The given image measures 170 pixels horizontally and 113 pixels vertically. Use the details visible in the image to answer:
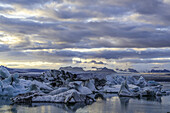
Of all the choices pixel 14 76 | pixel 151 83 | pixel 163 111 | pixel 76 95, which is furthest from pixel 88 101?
pixel 151 83

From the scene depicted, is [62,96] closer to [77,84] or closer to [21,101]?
[21,101]

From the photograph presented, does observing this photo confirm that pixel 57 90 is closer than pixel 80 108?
No

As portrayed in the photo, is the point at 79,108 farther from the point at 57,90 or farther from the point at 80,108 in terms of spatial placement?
the point at 57,90

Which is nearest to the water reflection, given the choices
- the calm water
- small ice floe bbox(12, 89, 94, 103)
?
the calm water

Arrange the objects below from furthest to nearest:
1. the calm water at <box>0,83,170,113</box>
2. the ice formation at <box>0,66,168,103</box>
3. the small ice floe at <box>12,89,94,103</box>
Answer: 1. the ice formation at <box>0,66,168,103</box>
2. the small ice floe at <box>12,89,94,103</box>
3. the calm water at <box>0,83,170,113</box>

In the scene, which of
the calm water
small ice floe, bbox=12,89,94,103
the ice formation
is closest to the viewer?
the calm water

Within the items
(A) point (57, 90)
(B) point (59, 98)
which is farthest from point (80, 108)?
(A) point (57, 90)

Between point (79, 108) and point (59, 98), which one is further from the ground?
point (59, 98)

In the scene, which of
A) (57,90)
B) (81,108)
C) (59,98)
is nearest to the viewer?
Result: (81,108)

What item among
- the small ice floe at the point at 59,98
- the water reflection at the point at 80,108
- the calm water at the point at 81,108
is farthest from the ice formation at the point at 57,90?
the calm water at the point at 81,108

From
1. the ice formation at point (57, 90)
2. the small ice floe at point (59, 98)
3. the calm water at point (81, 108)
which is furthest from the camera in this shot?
the ice formation at point (57, 90)

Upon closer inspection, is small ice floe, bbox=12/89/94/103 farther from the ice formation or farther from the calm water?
the calm water

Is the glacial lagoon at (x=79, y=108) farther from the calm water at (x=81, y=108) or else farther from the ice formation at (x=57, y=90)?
the ice formation at (x=57, y=90)

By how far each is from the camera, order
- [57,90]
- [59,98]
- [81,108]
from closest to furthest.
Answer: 1. [81,108]
2. [59,98]
3. [57,90]
